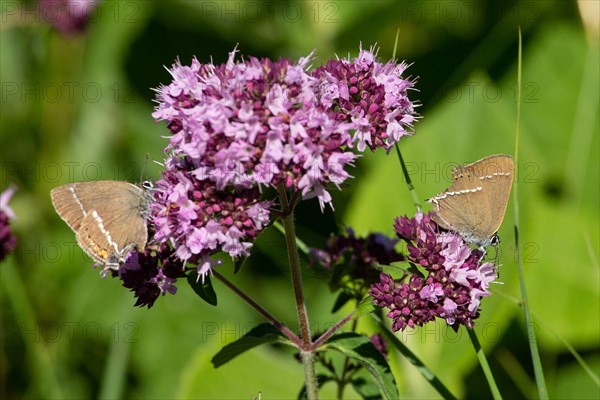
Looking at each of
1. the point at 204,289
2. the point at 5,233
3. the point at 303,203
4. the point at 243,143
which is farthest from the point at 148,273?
the point at 303,203

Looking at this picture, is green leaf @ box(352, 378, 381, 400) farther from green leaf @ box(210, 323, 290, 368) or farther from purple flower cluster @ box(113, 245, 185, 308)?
purple flower cluster @ box(113, 245, 185, 308)

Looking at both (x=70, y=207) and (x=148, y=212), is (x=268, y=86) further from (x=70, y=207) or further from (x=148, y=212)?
(x=70, y=207)

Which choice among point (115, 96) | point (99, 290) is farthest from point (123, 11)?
point (99, 290)

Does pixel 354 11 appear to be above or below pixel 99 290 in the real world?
above

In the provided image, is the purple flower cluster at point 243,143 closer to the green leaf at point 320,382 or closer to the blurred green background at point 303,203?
the green leaf at point 320,382

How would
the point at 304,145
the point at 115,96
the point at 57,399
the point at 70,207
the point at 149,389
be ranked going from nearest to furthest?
the point at 304,145
the point at 70,207
the point at 57,399
the point at 149,389
the point at 115,96

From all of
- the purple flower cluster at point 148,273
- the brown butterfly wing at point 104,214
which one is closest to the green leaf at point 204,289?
the purple flower cluster at point 148,273

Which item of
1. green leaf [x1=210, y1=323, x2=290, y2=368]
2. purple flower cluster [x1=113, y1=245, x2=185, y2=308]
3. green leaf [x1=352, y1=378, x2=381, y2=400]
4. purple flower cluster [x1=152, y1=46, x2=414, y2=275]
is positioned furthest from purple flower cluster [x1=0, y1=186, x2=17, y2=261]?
green leaf [x1=352, y1=378, x2=381, y2=400]
